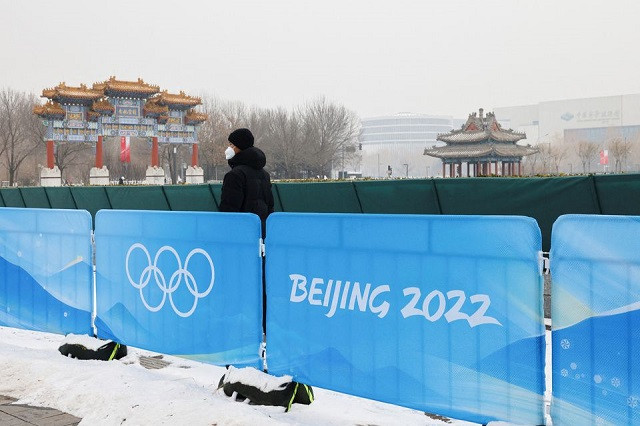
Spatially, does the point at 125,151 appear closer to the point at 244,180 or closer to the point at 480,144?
the point at 480,144

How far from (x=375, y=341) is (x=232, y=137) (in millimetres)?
2852

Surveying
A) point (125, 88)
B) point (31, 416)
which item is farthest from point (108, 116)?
point (31, 416)

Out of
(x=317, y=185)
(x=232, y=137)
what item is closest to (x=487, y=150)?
(x=317, y=185)

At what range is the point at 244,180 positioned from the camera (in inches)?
269

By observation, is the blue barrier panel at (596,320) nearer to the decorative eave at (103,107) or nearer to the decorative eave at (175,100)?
the decorative eave at (103,107)

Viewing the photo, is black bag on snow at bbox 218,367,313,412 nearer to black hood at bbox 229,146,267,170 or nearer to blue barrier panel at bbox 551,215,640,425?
blue barrier panel at bbox 551,215,640,425

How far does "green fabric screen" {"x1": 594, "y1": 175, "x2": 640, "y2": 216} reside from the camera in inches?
435

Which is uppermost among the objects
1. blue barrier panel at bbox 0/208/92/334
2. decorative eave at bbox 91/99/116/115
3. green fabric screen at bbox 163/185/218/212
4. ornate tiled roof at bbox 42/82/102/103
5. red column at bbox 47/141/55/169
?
ornate tiled roof at bbox 42/82/102/103

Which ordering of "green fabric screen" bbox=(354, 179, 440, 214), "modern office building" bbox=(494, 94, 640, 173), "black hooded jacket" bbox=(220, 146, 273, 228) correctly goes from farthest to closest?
"modern office building" bbox=(494, 94, 640, 173)
"green fabric screen" bbox=(354, 179, 440, 214)
"black hooded jacket" bbox=(220, 146, 273, 228)

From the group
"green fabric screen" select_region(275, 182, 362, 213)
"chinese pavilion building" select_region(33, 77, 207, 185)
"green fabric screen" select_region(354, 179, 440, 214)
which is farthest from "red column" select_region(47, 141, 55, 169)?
"green fabric screen" select_region(354, 179, 440, 214)

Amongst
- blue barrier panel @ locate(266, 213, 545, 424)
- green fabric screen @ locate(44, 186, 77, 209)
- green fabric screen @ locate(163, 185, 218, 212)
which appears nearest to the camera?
blue barrier panel @ locate(266, 213, 545, 424)

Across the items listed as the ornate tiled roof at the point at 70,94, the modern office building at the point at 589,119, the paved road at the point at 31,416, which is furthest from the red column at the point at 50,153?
the modern office building at the point at 589,119

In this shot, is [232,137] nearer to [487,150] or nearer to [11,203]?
[11,203]

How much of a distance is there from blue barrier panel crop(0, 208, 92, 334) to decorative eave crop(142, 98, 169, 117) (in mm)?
79056
